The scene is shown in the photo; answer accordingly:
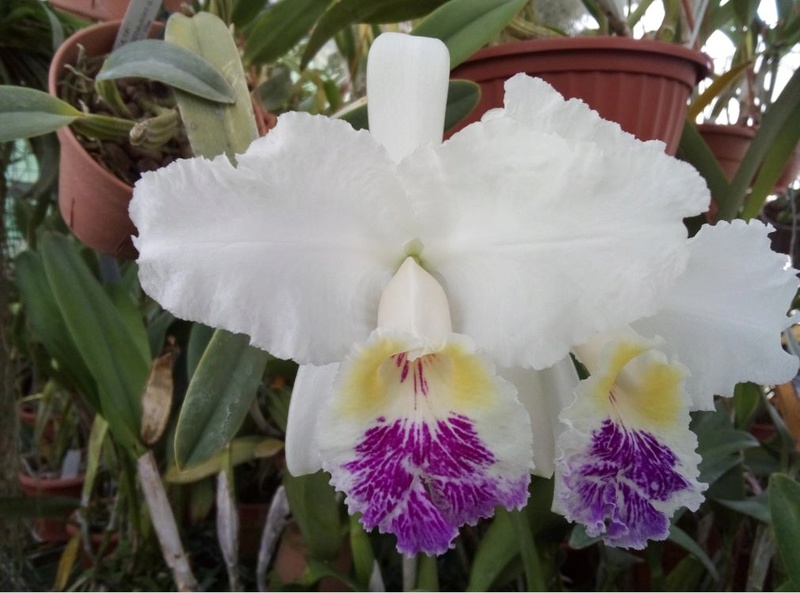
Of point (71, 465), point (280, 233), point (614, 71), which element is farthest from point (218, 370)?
point (71, 465)

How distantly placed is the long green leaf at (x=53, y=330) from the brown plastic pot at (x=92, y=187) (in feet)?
0.85

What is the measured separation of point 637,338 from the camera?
0.43 metres

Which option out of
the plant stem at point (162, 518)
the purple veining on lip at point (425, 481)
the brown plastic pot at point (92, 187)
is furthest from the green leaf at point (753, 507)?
the brown plastic pot at point (92, 187)

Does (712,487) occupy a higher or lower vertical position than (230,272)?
lower

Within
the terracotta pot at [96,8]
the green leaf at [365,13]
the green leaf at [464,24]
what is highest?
the green leaf at [464,24]

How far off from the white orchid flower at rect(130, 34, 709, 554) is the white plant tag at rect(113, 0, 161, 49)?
344 mm

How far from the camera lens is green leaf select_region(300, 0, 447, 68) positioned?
0.75 m

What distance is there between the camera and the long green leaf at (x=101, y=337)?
86cm

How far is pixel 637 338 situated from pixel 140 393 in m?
0.69

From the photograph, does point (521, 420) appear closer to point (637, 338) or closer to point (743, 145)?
point (637, 338)

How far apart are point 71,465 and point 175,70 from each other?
1.21m

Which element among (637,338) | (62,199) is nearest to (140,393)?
(62,199)

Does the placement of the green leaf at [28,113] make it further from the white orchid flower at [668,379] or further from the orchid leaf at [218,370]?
the white orchid flower at [668,379]

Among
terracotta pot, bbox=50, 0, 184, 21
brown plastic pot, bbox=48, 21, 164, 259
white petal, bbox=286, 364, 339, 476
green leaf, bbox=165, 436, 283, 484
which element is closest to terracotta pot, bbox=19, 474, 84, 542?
green leaf, bbox=165, 436, 283, 484
